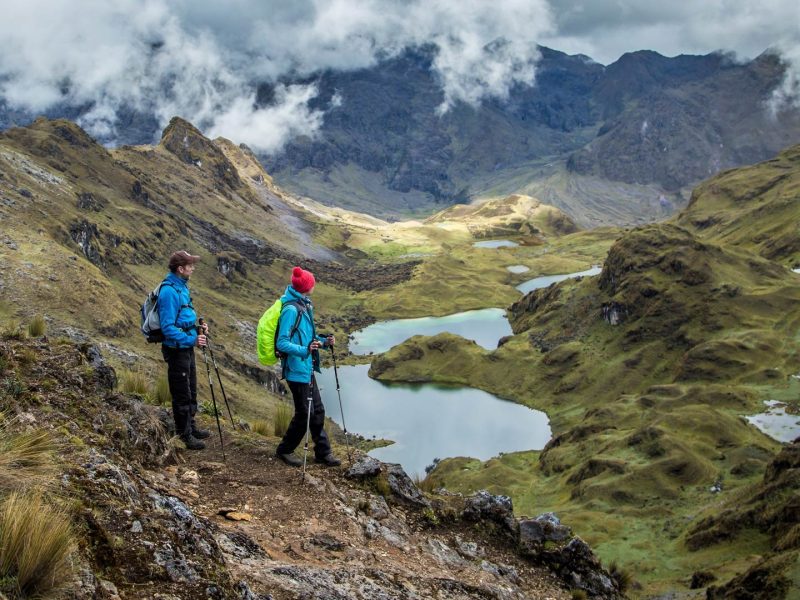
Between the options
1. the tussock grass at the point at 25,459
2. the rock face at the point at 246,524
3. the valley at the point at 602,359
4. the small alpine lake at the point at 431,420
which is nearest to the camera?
the tussock grass at the point at 25,459

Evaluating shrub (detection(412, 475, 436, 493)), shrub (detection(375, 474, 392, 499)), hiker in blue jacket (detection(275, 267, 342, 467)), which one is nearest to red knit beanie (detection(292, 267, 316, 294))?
hiker in blue jacket (detection(275, 267, 342, 467))

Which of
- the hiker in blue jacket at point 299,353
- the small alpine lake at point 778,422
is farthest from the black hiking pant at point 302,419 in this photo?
the small alpine lake at point 778,422

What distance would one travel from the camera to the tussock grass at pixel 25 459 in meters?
7.50

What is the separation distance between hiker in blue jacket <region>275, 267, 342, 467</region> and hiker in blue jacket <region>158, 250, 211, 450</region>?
2.17m

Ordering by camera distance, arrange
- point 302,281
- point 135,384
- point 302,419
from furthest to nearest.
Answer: point 135,384
point 302,419
point 302,281

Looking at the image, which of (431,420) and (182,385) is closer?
(182,385)

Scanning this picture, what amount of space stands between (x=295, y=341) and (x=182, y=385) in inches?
131

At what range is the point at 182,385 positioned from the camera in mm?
16000

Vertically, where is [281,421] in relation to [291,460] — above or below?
above

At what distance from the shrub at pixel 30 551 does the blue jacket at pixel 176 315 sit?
29.2ft

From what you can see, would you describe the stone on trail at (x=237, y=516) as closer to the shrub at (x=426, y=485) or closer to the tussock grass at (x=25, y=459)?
the tussock grass at (x=25, y=459)

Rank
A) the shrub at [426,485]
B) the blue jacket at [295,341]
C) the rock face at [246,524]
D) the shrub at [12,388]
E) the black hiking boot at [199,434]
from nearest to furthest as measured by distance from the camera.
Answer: the rock face at [246,524] < the shrub at [12,388] < the blue jacket at [295,341] < the black hiking boot at [199,434] < the shrub at [426,485]

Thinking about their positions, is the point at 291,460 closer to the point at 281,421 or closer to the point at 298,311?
the point at 298,311

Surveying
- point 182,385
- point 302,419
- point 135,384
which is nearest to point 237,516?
point 302,419
